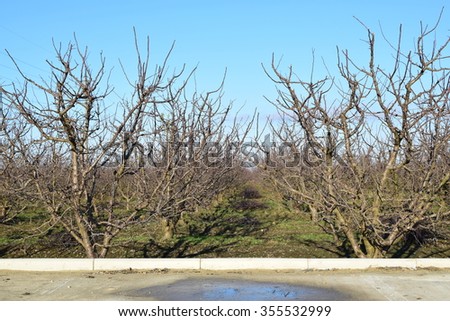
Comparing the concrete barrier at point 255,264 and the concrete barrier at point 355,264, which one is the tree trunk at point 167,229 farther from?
the concrete barrier at point 355,264

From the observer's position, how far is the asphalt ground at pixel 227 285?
545cm

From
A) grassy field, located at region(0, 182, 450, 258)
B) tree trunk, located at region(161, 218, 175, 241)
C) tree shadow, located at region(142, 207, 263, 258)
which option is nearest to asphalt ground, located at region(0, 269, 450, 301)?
grassy field, located at region(0, 182, 450, 258)

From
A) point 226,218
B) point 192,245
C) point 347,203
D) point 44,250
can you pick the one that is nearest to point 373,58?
point 347,203

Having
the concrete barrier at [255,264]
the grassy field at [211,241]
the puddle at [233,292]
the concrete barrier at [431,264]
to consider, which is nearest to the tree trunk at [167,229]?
the grassy field at [211,241]

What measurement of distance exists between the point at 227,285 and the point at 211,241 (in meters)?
6.55

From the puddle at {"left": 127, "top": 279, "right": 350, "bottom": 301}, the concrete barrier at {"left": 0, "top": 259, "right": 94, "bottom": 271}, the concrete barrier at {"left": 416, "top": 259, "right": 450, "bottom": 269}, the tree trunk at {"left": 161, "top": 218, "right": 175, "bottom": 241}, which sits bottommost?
the puddle at {"left": 127, "top": 279, "right": 350, "bottom": 301}

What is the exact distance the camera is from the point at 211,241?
12492mm

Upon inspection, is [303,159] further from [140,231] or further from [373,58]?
[140,231]

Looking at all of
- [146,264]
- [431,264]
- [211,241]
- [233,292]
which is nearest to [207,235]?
[211,241]

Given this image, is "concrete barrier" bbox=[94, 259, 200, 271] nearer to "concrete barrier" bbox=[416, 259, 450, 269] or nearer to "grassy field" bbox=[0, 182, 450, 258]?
"grassy field" bbox=[0, 182, 450, 258]

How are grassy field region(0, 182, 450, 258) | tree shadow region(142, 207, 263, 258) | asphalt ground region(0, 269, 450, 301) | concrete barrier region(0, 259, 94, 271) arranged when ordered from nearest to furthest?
asphalt ground region(0, 269, 450, 301) → concrete barrier region(0, 259, 94, 271) → grassy field region(0, 182, 450, 258) → tree shadow region(142, 207, 263, 258)

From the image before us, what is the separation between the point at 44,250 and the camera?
457 inches

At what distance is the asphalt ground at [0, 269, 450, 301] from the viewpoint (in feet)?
17.9

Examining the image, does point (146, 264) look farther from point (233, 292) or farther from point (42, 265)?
point (233, 292)
